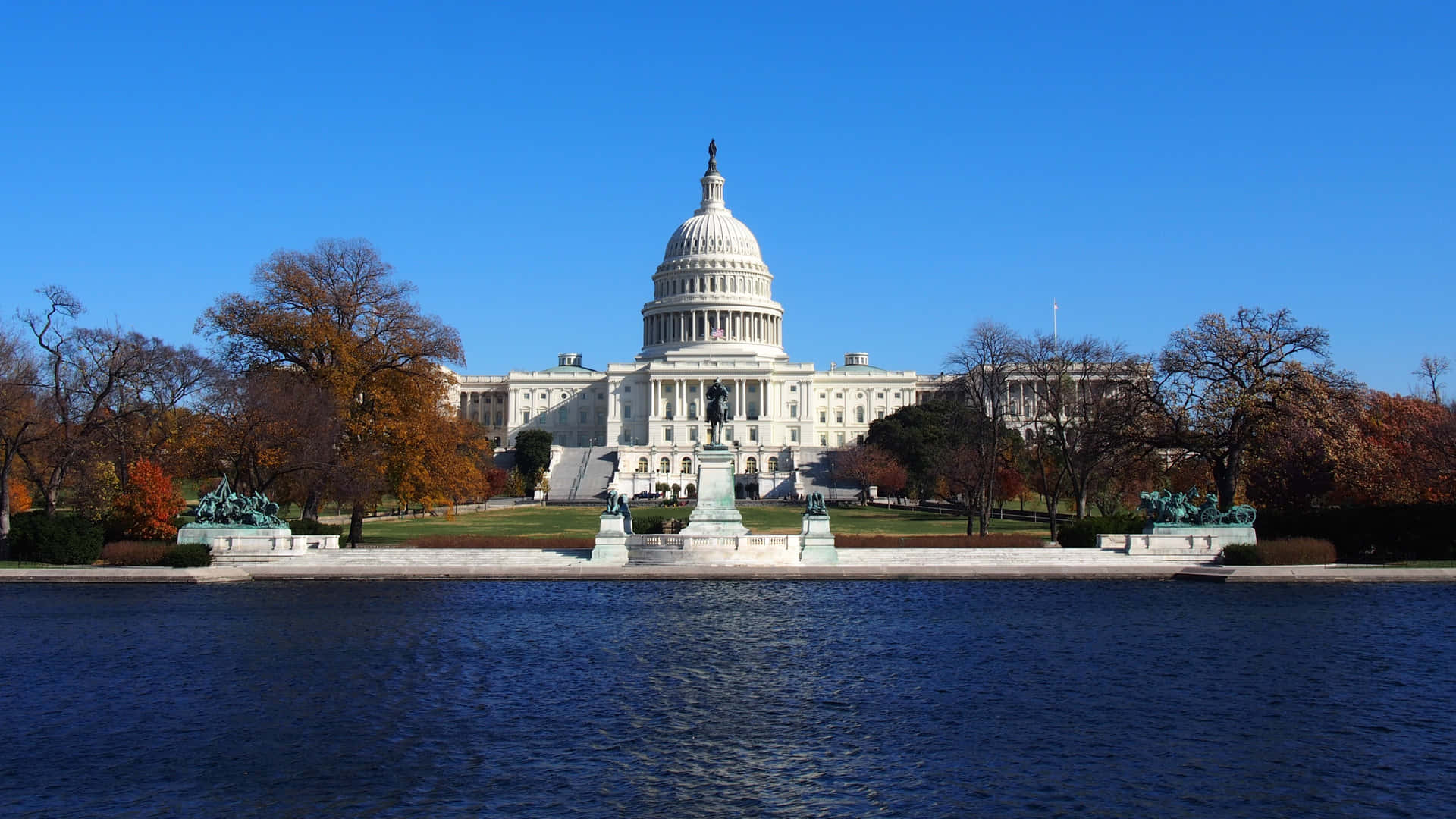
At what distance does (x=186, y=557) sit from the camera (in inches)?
1502

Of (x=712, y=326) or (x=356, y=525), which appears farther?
(x=712, y=326)

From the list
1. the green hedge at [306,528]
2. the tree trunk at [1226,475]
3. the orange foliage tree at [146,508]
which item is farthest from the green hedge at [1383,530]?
the orange foliage tree at [146,508]

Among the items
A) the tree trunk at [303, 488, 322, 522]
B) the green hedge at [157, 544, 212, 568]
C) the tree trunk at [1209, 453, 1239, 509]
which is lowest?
the green hedge at [157, 544, 212, 568]

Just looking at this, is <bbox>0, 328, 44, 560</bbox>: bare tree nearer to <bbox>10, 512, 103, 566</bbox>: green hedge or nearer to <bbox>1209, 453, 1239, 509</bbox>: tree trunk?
<bbox>10, 512, 103, 566</bbox>: green hedge

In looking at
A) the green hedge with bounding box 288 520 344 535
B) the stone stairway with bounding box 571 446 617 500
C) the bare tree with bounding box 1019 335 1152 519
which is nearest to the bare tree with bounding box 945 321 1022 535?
the bare tree with bounding box 1019 335 1152 519

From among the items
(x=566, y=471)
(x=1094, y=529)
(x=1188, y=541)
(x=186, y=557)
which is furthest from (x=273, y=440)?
(x=566, y=471)

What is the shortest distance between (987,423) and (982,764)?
1719 inches

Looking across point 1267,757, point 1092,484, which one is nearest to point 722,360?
point 1092,484

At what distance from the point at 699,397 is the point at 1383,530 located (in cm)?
11522

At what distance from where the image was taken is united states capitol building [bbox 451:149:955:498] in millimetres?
152375

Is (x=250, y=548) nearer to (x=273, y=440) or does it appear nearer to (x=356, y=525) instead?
(x=273, y=440)

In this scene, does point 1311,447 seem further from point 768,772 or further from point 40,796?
point 40,796

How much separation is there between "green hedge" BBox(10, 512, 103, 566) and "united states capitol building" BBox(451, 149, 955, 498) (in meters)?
104

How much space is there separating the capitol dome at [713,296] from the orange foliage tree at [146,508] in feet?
378
